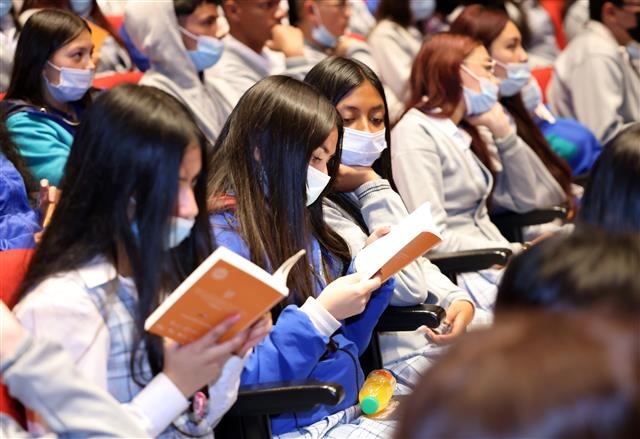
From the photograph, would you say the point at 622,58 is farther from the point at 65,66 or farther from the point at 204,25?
the point at 65,66

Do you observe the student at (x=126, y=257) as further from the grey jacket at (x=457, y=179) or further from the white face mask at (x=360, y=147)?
the grey jacket at (x=457, y=179)

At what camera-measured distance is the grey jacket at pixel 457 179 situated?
3531 millimetres

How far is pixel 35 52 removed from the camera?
3449mm

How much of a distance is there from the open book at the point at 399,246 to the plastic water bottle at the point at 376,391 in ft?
0.95

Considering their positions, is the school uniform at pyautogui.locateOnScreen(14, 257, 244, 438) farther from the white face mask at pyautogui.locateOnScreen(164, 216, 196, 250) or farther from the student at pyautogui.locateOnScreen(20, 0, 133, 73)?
the student at pyautogui.locateOnScreen(20, 0, 133, 73)

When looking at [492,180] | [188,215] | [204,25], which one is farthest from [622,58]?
[188,215]

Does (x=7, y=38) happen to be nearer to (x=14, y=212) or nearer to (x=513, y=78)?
(x=14, y=212)

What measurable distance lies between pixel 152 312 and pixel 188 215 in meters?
0.18

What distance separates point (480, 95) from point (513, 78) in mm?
489

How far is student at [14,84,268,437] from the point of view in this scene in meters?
1.90

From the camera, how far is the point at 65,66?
3.48 metres

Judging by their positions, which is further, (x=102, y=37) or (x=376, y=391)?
(x=102, y=37)

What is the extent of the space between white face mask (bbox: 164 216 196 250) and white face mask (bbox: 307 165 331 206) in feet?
2.17

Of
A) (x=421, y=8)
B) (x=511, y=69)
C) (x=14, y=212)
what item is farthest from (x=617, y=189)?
(x=421, y=8)
